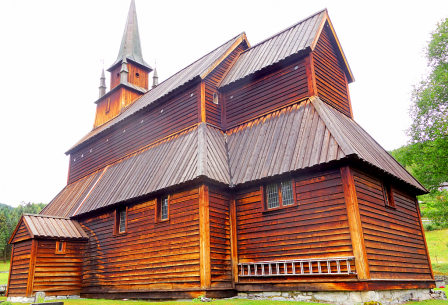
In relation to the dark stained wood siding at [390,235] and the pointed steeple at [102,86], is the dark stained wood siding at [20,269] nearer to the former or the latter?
the dark stained wood siding at [390,235]

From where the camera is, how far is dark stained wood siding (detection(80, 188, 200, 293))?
45.9 ft

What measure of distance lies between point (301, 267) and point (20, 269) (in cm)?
1482

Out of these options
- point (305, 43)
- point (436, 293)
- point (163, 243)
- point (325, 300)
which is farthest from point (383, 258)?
point (305, 43)

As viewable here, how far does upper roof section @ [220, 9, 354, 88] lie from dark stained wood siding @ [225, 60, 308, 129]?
561 millimetres

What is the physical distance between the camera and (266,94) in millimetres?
16781

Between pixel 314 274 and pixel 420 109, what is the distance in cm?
1836

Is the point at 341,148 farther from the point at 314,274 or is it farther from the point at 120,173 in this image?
the point at 120,173

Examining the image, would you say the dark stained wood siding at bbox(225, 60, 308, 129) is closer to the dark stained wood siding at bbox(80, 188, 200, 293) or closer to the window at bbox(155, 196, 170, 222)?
the window at bbox(155, 196, 170, 222)

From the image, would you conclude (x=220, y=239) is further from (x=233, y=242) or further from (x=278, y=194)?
(x=278, y=194)

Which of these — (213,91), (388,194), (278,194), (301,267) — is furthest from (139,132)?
(388,194)

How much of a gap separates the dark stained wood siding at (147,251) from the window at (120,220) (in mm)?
393

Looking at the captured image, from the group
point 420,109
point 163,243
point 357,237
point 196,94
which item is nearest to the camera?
point 357,237

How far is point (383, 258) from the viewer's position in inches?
478

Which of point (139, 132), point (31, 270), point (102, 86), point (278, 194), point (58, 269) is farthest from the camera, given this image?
point (102, 86)
